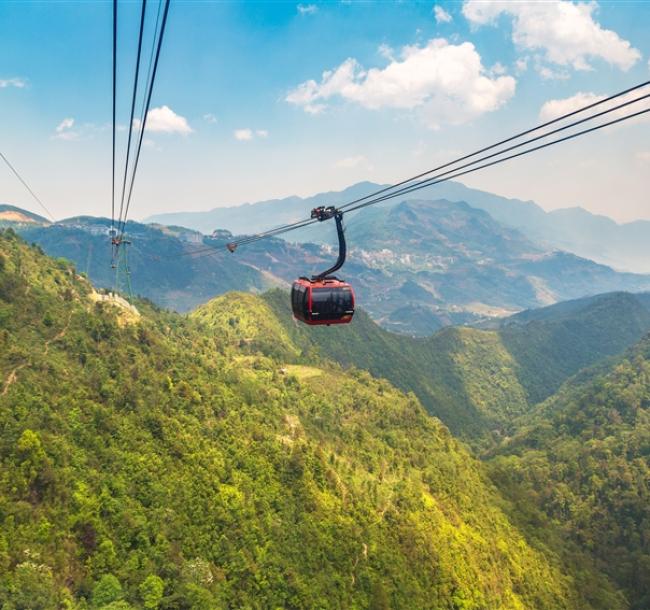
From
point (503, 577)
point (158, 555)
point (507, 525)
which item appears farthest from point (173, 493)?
point (507, 525)

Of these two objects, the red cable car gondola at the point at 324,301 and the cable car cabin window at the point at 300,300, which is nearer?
the red cable car gondola at the point at 324,301

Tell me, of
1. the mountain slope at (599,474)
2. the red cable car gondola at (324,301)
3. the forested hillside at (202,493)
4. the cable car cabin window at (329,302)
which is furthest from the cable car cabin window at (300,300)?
the mountain slope at (599,474)

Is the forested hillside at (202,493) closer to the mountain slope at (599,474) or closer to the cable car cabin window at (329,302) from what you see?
the mountain slope at (599,474)

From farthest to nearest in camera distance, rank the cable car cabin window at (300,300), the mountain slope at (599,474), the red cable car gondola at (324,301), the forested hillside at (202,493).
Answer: the mountain slope at (599,474) → the forested hillside at (202,493) → the cable car cabin window at (300,300) → the red cable car gondola at (324,301)

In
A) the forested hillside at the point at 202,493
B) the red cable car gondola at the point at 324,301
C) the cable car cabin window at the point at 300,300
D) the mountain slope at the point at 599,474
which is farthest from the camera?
the mountain slope at the point at 599,474

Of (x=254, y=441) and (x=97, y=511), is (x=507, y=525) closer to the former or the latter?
(x=254, y=441)

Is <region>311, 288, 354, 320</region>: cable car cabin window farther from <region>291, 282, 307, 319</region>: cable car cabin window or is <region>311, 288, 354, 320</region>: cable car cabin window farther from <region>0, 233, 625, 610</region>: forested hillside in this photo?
<region>0, 233, 625, 610</region>: forested hillside
